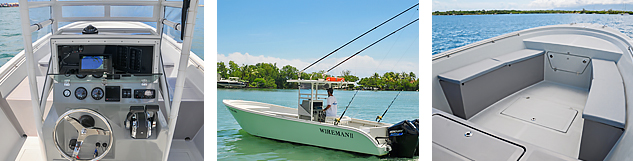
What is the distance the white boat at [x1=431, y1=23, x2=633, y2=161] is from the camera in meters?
1.51

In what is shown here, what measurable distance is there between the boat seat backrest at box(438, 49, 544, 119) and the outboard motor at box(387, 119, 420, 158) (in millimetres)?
1764

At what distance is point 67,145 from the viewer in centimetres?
212

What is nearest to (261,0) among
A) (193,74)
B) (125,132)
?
(193,74)

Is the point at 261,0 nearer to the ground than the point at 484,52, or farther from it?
farther from it

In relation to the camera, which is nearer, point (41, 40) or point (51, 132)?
point (51, 132)

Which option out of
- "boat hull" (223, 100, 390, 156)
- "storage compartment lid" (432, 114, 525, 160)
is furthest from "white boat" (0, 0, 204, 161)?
"storage compartment lid" (432, 114, 525, 160)

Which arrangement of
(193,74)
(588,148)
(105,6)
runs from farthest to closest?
(193,74), (105,6), (588,148)

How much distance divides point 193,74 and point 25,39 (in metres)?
1.36

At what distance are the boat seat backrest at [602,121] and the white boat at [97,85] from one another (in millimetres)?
2006

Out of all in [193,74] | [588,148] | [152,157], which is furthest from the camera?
[193,74]

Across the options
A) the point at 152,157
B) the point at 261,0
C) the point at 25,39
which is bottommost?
the point at 152,157

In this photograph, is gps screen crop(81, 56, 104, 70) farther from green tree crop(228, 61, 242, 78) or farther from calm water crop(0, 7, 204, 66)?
green tree crop(228, 61, 242, 78)

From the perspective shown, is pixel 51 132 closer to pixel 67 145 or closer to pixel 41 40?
pixel 67 145

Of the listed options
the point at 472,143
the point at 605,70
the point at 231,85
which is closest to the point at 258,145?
the point at 231,85
